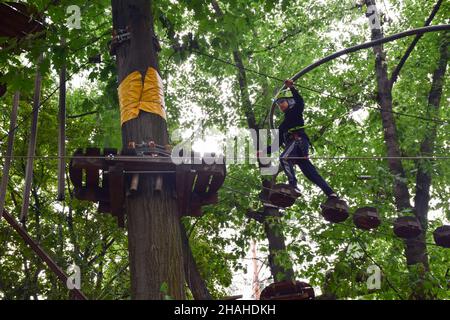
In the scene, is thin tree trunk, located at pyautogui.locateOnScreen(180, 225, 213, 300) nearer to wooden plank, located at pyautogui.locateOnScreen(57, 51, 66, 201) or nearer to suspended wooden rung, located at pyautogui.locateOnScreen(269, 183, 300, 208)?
suspended wooden rung, located at pyautogui.locateOnScreen(269, 183, 300, 208)

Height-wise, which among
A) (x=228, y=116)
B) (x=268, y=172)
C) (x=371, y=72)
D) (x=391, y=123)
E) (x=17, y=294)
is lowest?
(x=17, y=294)

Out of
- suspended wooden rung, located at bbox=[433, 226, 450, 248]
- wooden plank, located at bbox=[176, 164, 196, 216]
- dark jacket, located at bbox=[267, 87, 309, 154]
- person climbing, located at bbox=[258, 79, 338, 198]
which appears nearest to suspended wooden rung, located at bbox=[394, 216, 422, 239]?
suspended wooden rung, located at bbox=[433, 226, 450, 248]

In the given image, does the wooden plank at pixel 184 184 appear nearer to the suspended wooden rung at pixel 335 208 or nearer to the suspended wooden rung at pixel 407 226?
the suspended wooden rung at pixel 335 208

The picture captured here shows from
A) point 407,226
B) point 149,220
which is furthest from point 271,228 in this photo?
point 149,220

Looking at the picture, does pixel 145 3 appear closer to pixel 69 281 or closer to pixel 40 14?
pixel 40 14

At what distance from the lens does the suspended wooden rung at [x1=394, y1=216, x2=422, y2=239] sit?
8.36 metres

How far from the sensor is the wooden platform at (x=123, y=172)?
16.4 feet

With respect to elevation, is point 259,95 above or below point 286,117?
above

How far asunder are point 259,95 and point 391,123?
4.16 meters

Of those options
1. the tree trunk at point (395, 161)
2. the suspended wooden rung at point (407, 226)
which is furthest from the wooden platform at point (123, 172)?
the tree trunk at point (395, 161)
